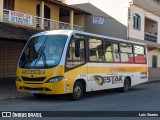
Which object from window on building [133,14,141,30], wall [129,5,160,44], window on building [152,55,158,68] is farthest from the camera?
window on building [152,55,158,68]

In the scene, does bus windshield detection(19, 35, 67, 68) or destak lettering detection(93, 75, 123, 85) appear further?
destak lettering detection(93, 75, 123, 85)

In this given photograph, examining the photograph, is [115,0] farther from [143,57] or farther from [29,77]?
[29,77]

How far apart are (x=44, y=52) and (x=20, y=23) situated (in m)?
8.87

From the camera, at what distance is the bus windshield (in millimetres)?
14141

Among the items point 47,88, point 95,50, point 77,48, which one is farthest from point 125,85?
point 47,88

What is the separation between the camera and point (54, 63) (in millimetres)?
13992

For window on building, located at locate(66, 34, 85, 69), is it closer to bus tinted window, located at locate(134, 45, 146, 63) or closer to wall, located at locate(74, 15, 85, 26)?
bus tinted window, located at locate(134, 45, 146, 63)

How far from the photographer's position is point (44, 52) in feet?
47.4

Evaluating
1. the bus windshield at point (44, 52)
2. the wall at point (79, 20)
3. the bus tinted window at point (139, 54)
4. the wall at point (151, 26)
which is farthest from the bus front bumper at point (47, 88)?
the wall at point (151, 26)

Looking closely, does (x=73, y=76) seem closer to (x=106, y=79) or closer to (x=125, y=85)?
(x=106, y=79)

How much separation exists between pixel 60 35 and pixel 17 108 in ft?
12.8

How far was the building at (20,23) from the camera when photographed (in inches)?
821

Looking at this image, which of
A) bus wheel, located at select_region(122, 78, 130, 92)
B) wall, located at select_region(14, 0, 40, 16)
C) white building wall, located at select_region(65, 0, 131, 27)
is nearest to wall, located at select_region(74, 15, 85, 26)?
white building wall, located at select_region(65, 0, 131, 27)

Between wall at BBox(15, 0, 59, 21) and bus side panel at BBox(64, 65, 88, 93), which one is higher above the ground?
wall at BBox(15, 0, 59, 21)
